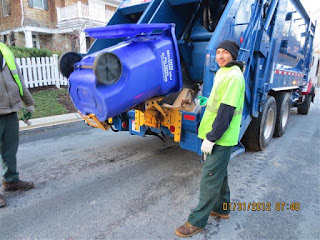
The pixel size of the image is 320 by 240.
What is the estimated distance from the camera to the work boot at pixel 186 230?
2.20 m

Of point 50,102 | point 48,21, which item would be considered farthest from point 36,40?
point 50,102

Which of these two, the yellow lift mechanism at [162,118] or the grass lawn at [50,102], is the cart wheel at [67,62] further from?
the grass lawn at [50,102]

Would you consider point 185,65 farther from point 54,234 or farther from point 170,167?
point 54,234

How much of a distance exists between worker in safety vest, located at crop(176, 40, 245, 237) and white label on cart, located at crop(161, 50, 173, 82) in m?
0.64

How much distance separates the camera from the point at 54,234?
221 cm

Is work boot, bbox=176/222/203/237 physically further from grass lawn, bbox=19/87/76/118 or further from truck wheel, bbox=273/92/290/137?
grass lawn, bbox=19/87/76/118

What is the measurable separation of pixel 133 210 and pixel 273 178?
200cm

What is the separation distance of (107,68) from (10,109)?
1.36 m

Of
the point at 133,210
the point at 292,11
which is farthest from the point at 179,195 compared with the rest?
the point at 292,11

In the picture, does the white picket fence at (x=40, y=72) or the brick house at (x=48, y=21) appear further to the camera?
the brick house at (x=48, y=21)

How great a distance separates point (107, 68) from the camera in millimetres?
2051

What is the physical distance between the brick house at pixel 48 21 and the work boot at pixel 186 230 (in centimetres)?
1354

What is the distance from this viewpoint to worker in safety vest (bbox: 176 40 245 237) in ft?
6.31
